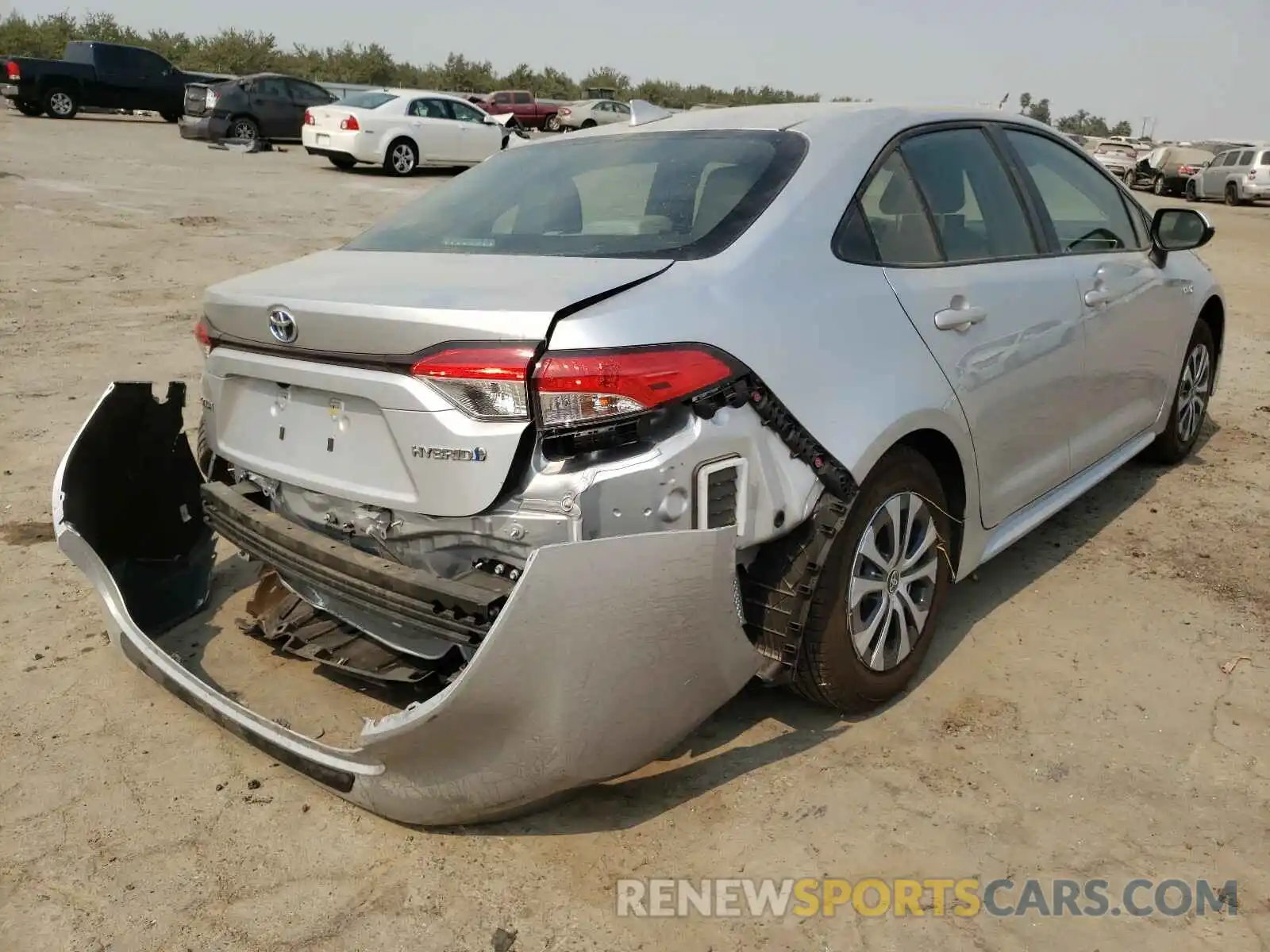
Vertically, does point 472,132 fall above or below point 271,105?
below

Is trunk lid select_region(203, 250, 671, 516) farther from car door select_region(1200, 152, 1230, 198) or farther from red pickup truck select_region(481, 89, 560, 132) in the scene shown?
red pickup truck select_region(481, 89, 560, 132)

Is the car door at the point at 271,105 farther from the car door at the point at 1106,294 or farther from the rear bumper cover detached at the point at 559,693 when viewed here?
the rear bumper cover detached at the point at 559,693

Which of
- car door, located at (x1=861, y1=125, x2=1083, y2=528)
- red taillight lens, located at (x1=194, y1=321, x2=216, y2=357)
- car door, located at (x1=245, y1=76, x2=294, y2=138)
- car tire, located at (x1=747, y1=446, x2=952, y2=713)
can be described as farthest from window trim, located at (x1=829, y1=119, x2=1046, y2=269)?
car door, located at (x1=245, y1=76, x2=294, y2=138)

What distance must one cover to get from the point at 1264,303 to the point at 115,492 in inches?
445

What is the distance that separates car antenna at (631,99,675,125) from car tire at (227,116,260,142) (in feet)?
67.4

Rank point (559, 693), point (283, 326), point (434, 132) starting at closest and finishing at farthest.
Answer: point (559, 693) → point (283, 326) → point (434, 132)

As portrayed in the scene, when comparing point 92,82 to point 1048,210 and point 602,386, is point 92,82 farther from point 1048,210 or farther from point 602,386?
point 602,386

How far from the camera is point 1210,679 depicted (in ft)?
11.1

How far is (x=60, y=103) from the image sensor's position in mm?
25156

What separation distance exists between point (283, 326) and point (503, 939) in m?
1.60

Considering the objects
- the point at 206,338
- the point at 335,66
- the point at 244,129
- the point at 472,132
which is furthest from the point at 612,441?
the point at 335,66

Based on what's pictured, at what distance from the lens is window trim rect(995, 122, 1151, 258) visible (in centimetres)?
381

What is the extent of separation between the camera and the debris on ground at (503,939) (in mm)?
2254

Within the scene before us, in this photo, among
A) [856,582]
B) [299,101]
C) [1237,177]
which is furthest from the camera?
[1237,177]
